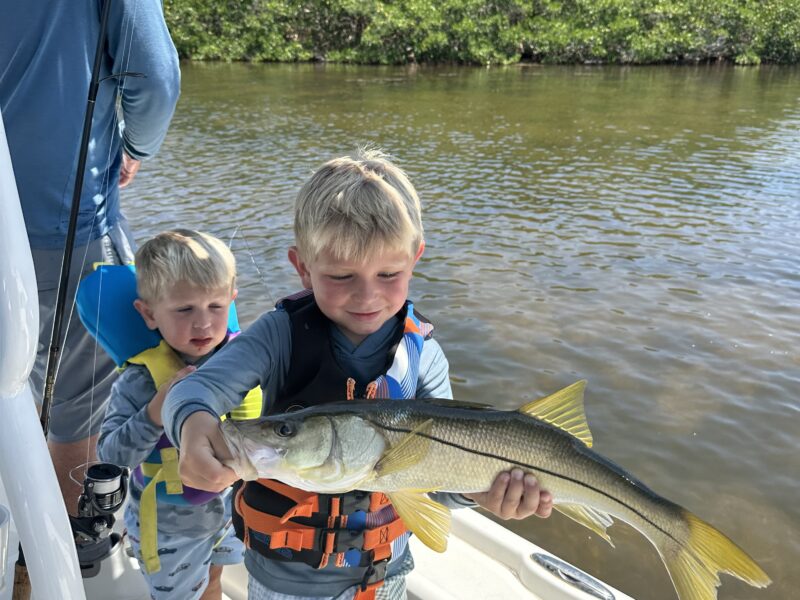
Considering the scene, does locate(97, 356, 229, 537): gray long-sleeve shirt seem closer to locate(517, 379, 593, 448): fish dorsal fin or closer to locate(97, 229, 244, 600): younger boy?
locate(97, 229, 244, 600): younger boy

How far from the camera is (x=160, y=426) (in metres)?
2.44

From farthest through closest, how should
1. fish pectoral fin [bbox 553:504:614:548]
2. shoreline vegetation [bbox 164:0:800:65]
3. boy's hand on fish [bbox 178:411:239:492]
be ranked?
1. shoreline vegetation [bbox 164:0:800:65]
2. fish pectoral fin [bbox 553:504:614:548]
3. boy's hand on fish [bbox 178:411:239:492]

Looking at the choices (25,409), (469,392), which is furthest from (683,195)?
(25,409)

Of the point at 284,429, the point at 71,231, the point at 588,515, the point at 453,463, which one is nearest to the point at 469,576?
the point at 588,515

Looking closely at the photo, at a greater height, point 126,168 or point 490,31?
point 490,31

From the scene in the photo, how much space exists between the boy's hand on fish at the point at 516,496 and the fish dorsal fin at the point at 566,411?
0.19m

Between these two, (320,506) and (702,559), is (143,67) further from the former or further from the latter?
(702,559)

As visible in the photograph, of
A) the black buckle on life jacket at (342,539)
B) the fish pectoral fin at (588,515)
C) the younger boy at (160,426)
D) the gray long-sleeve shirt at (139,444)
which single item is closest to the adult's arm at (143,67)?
the younger boy at (160,426)

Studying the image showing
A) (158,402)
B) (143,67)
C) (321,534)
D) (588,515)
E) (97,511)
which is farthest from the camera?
(143,67)

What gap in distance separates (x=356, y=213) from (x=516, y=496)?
0.88m

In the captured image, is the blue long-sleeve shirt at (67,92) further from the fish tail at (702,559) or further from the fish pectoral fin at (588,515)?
the fish tail at (702,559)

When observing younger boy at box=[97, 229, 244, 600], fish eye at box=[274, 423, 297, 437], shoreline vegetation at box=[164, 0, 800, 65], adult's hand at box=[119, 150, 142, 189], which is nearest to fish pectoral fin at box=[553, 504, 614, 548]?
fish eye at box=[274, 423, 297, 437]

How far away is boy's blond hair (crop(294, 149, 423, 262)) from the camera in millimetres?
1944

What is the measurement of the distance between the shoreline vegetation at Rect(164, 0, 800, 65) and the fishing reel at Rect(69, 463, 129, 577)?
40.6 meters
